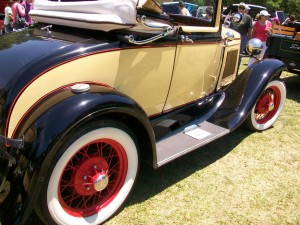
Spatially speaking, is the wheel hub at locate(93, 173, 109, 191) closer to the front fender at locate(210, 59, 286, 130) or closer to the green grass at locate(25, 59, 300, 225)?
the green grass at locate(25, 59, 300, 225)

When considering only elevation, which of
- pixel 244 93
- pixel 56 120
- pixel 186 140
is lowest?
pixel 186 140

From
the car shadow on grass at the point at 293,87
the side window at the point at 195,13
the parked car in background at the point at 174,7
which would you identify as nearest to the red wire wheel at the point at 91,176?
the parked car in background at the point at 174,7

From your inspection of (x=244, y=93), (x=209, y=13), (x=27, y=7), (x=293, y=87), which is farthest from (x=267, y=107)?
(x=27, y=7)

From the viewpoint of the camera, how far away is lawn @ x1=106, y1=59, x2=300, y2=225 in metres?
2.54

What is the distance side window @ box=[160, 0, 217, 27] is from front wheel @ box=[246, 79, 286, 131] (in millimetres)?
1180

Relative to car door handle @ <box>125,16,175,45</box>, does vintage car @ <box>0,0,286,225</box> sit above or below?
below

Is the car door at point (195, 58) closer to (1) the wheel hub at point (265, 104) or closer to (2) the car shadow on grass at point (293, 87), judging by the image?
(1) the wheel hub at point (265, 104)

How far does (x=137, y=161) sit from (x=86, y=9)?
1254 mm

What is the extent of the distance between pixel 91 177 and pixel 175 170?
113cm

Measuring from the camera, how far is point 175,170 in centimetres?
310

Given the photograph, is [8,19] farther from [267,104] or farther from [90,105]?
[90,105]

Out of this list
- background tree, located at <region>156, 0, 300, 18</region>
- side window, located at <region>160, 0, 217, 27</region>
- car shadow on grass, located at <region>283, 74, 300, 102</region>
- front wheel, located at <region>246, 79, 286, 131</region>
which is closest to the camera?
side window, located at <region>160, 0, 217, 27</region>

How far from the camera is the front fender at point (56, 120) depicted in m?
1.81

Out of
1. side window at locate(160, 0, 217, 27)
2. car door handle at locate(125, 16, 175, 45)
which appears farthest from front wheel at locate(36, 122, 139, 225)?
side window at locate(160, 0, 217, 27)
